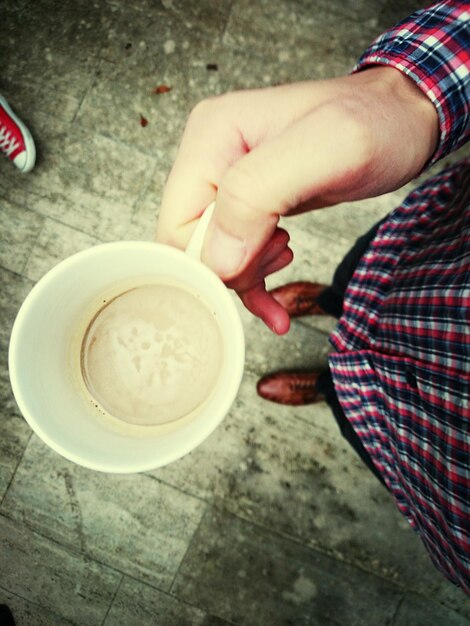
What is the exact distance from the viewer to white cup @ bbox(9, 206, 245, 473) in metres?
0.74

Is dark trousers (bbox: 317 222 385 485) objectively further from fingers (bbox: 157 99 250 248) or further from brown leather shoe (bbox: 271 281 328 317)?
fingers (bbox: 157 99 250 248)

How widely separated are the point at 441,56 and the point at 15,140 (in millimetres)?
A: 1647

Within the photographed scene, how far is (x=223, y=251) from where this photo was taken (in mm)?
785

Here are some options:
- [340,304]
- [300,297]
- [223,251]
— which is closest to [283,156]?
[223,251]

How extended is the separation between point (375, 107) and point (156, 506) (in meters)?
1.72

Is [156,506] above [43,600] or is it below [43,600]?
above

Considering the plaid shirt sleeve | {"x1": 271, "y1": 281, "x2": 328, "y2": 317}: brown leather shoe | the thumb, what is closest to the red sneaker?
{"x1": 271, "y1": 281, "x2": 328, "y2": 317}: brown leather shoe

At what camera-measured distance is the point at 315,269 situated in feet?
6.22

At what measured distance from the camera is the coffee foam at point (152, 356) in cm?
93

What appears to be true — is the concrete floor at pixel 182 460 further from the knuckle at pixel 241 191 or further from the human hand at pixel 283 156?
the knuckle at pixel 241 191

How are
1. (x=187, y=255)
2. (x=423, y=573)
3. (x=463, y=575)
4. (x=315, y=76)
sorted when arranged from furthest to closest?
(x=315, y=76) → (x=423, y=573) → (x=463, y=575) → (x=187, y=255)

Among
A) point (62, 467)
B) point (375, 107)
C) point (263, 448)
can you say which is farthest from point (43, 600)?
point (375, 107)

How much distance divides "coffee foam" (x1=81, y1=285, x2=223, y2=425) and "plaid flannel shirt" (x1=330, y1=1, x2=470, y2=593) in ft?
1.44

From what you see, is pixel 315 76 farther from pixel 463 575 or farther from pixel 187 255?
pixel 463 575
